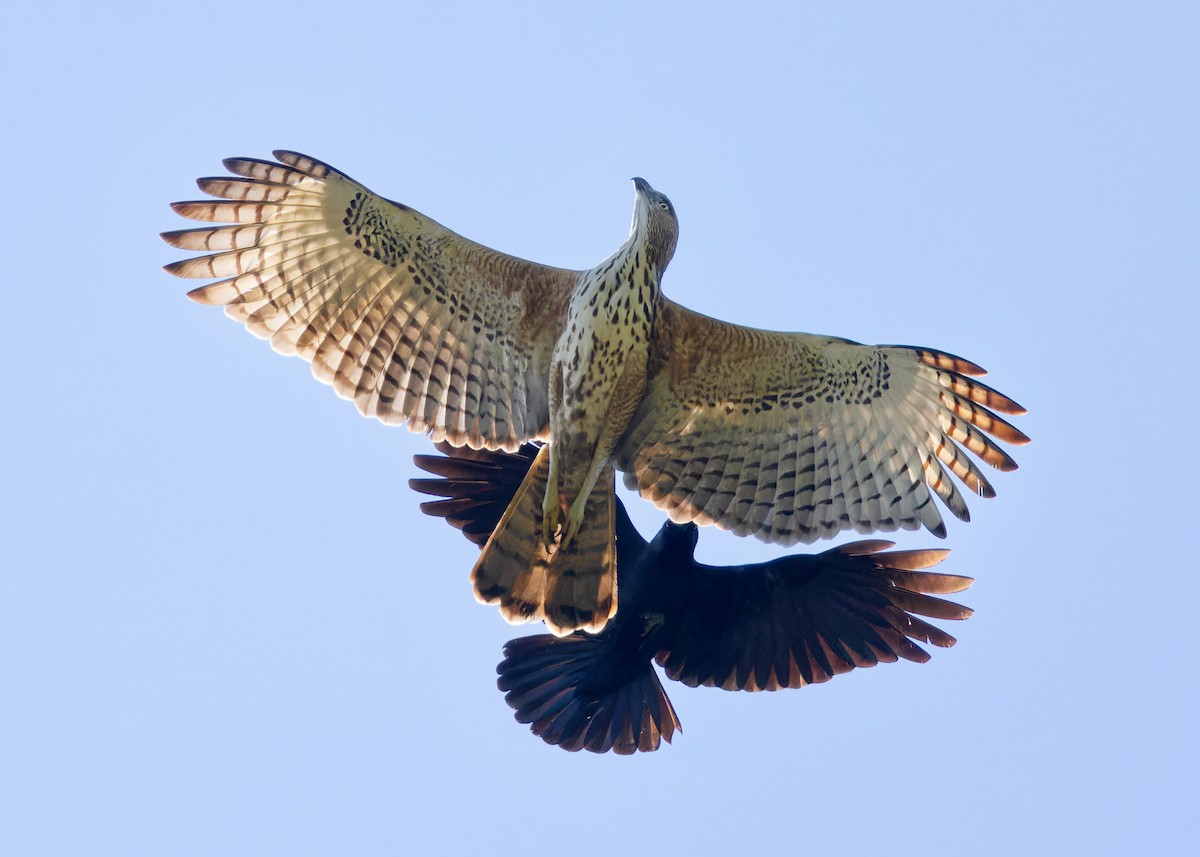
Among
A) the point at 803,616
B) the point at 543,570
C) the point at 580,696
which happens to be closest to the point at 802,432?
the point at 803,616

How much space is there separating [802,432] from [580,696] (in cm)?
198

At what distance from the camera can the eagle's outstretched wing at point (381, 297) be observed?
11.8 meters

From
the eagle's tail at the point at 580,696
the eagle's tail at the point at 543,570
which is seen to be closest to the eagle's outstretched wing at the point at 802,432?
the eagle's tail at the point at 543,570

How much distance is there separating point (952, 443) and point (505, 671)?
285cm

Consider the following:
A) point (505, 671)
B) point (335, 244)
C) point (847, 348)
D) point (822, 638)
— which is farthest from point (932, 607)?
point (335, 244)

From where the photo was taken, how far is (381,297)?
474 inches

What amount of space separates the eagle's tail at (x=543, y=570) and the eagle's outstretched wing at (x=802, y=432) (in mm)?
658

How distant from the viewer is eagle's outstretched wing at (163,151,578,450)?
38.6ft

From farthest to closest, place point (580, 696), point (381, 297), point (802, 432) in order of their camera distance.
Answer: point (580, 696) < point (802, 432) < point (381, 297)

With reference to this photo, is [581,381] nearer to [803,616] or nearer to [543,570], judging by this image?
[543,570]

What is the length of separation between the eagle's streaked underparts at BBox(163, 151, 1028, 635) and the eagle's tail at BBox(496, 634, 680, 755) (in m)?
1.00

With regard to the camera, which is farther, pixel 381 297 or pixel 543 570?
pixel 381 297

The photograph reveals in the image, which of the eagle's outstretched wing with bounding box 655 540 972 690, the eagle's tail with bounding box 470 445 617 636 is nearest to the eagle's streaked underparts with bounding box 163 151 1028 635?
the eagle's tail with bounding box 470 445 617 636

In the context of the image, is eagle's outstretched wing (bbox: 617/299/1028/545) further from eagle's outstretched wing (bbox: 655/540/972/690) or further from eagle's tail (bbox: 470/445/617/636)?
eagle's tail (bbox: 470/445/617/636)
